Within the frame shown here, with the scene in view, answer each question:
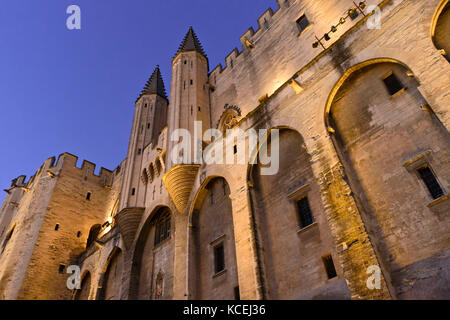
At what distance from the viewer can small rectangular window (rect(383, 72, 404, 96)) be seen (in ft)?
31.7

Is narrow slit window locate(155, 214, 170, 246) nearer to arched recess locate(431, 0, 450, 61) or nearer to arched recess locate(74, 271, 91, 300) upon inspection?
arched recess locate(74, 271, 91, 300)

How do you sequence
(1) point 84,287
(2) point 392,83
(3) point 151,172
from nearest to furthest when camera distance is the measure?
(2) point 392,83, (3) point 151,172, (1) point 84,287

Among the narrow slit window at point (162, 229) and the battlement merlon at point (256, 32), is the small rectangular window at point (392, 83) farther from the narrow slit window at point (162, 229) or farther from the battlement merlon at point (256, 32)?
the narrow slit window at point (162, 229)

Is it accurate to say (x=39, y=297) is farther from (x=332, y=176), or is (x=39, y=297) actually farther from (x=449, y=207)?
(x=449, y=207)

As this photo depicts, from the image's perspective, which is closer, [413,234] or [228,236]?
[413,234]

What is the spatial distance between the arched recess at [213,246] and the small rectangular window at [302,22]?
25.0 ft

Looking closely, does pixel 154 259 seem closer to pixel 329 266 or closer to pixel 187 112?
pixel 187 112

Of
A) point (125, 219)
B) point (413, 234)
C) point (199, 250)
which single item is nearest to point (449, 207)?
point (413, 234)

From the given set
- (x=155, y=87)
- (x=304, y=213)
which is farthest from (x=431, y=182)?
(x=155, y=87)

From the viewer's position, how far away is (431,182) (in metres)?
8.12

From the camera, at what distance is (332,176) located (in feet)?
30.8

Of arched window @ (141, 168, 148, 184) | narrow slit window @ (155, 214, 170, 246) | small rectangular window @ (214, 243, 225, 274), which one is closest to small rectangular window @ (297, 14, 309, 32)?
small rectangular window @ (214, 243, 225, 274)

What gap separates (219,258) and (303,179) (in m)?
4.62
